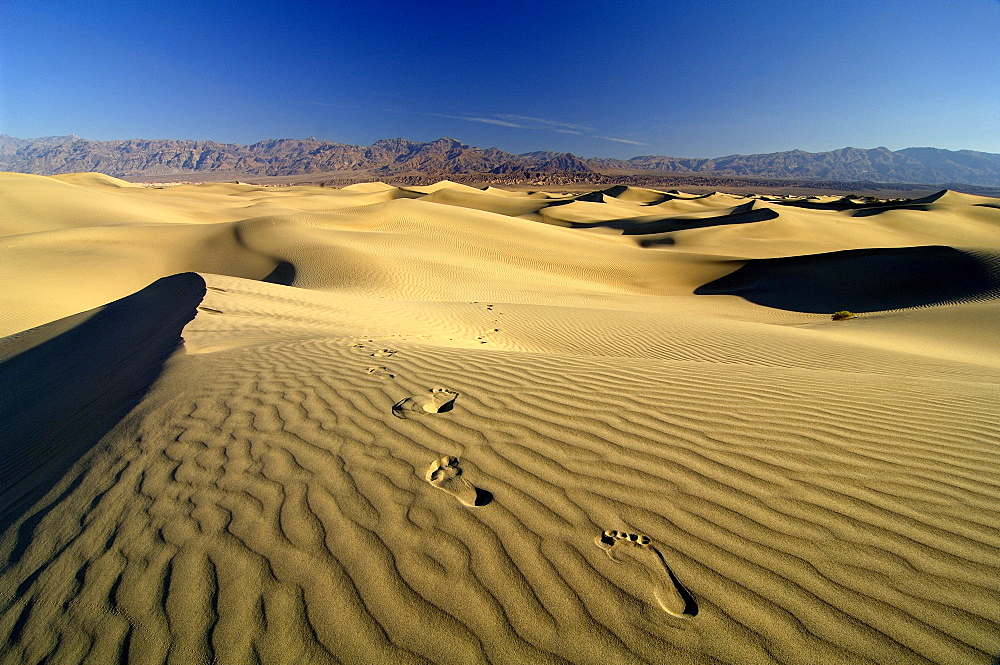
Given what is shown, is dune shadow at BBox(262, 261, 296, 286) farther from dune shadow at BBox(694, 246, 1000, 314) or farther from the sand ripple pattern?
dune shadow at BBox(694, 246, 1000, 314)

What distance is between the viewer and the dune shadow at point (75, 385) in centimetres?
312

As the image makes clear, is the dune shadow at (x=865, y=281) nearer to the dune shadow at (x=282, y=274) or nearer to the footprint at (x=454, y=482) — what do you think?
the footprint at (x=454, y=482)

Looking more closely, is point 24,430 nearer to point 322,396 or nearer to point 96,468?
point 96,468

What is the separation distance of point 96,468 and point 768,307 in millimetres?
15535

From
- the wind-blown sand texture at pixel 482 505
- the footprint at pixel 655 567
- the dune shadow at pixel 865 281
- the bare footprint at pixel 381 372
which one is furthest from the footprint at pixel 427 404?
the dune shadow at pixel 865 281

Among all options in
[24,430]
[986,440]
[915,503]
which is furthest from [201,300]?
[986,440]

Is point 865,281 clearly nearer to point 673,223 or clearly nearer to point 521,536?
point 521,536

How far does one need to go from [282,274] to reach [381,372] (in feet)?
37.5

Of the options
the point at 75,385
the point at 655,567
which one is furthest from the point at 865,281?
the point at 75,385

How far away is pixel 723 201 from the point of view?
Answer: 195 feet

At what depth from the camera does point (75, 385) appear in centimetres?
509

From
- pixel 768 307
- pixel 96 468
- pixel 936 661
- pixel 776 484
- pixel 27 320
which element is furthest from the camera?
pixel 768 307

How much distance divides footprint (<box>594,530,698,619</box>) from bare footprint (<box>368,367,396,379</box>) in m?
2.60

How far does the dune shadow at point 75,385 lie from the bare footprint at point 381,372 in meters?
1.92
